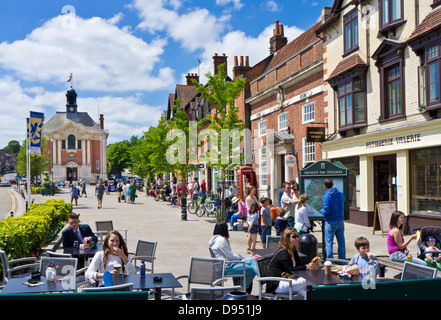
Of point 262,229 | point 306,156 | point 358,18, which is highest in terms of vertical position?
point 358,18

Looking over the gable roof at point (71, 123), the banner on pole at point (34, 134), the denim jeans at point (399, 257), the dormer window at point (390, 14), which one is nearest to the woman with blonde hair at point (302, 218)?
the denim jeans at point (399, 257)

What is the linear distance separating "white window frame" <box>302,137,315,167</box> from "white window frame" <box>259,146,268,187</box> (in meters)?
4.82

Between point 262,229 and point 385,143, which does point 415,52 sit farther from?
point 262,229

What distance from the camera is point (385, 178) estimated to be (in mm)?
17141

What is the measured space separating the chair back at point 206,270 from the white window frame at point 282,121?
1830 centimetres

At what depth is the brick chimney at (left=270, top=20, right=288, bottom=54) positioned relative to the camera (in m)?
30.6

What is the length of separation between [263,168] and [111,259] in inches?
835

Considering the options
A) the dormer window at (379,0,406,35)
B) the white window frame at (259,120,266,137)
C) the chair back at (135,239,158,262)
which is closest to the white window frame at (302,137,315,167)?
the white window frame at (259,120,266,137)

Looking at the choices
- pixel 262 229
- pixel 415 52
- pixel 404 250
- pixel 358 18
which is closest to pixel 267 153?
pixel 358 18

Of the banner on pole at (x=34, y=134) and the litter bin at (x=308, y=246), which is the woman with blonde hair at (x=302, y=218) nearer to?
the litter bin at (x=308, y=246)

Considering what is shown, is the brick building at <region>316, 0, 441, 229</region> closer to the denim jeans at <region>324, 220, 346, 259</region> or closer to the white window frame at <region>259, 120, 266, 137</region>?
the denim jeans at <region>324, 220, 346, 259</region>

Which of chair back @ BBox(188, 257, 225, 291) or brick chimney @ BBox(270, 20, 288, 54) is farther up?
brick chimney @ BBox(270, 20, 288, 54)

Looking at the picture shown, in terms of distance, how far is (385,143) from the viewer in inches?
629

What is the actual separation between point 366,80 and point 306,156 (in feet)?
19.0
